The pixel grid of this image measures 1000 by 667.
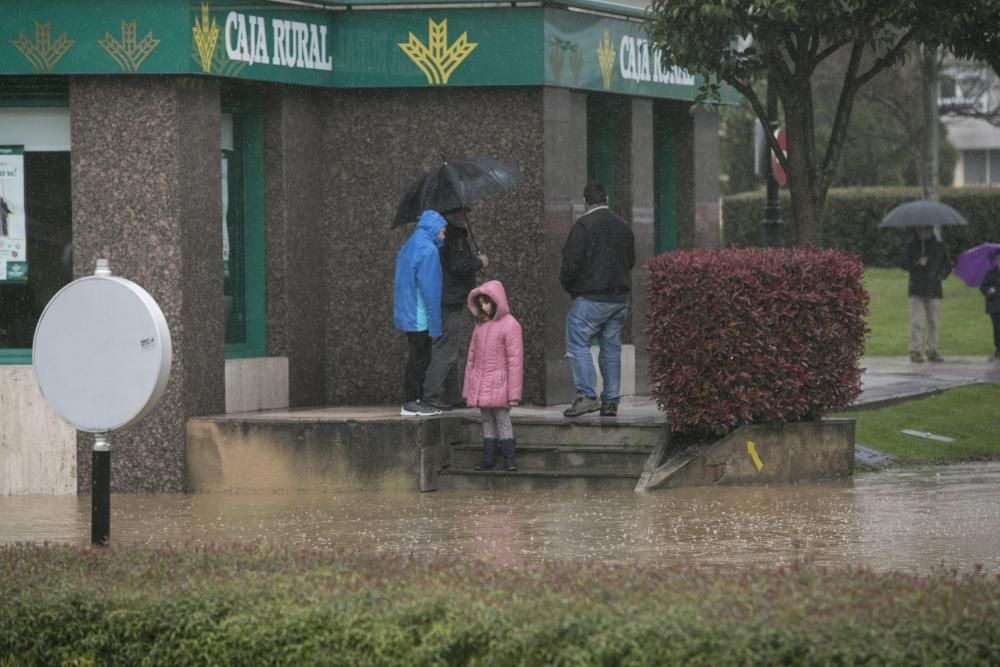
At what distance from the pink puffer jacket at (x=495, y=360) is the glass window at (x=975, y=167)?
2349 inches

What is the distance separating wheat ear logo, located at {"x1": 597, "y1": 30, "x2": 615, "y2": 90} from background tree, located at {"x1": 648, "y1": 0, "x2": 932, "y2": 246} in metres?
0.57


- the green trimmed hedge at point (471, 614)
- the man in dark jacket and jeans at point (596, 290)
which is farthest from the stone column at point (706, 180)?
the green trimmed hedge at point (471, 614)

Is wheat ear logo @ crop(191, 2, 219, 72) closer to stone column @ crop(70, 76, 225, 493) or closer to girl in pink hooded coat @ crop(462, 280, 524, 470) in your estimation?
stone column @ crop(70, 76, 225, 493)

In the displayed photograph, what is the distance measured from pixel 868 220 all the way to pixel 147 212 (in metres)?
32.6

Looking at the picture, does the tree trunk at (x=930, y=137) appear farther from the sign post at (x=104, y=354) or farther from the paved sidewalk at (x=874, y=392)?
the sign post at (x=104, y=354)

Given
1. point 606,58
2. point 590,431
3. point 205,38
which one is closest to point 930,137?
point 606,58

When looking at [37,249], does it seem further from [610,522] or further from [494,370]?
[610,522]

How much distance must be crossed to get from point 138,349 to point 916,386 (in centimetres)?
1311

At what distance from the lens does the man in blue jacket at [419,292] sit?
14602mm

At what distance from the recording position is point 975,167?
236ft

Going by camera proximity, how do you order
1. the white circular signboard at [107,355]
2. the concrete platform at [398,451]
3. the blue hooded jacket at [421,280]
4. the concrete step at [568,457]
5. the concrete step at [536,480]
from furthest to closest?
1. the blue hooded jacket at [421,280]
2. the concrete step at [568,457]
3. the concrete platform at [398,451]
4. the concrete step at [536,480]
5. the white circular signboard at [107,355]

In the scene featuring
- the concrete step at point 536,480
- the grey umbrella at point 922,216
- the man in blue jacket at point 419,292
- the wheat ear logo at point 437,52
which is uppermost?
the wheat ear logo at point 437,52

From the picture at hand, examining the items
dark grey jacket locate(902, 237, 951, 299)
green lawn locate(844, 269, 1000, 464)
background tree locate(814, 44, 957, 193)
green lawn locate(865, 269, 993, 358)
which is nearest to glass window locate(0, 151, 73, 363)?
green lawn locate(844, 269, 1000, 464)

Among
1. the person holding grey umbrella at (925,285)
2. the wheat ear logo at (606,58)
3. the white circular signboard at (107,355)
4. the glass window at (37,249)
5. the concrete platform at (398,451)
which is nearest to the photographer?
the white circular signboard at (107,355)
